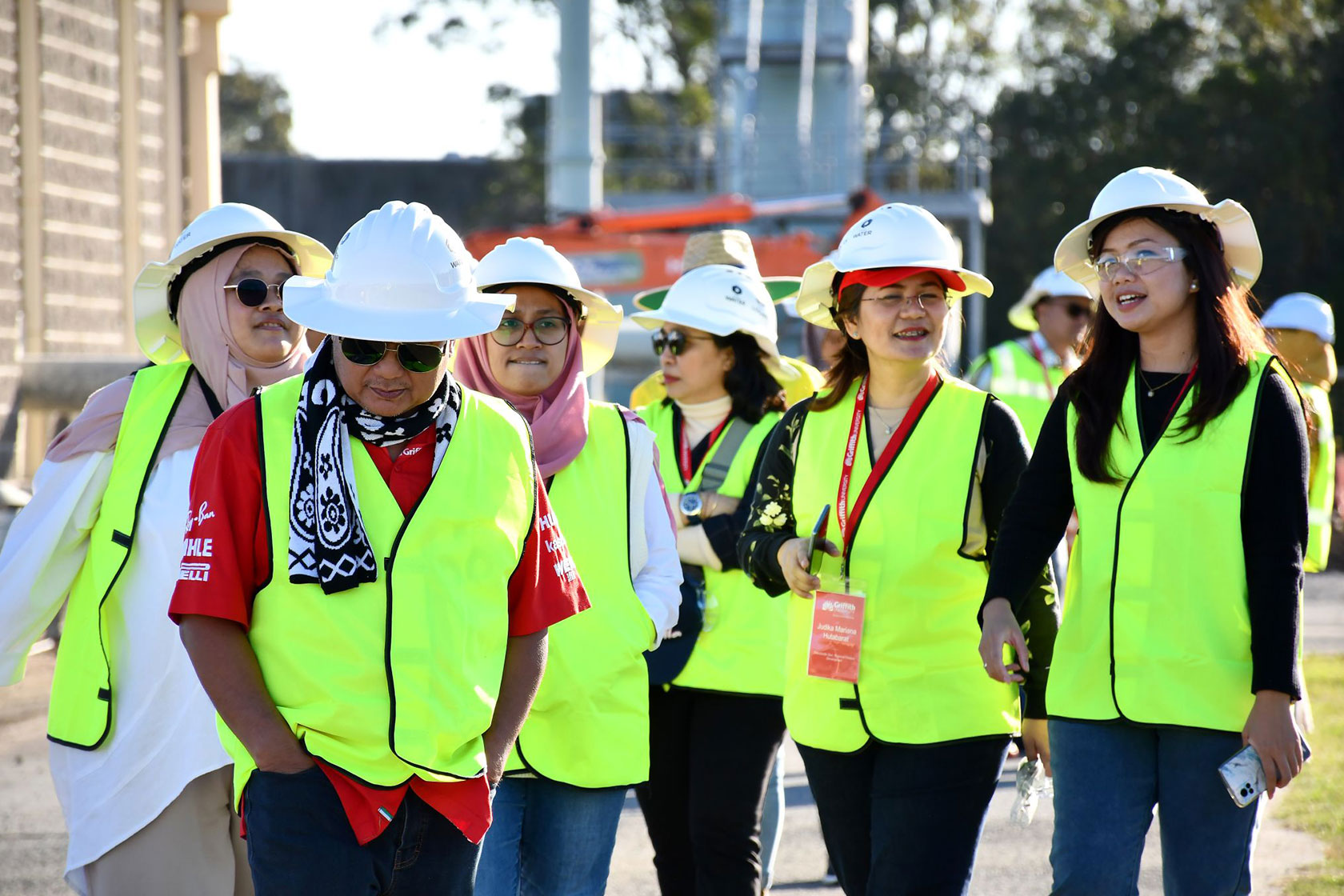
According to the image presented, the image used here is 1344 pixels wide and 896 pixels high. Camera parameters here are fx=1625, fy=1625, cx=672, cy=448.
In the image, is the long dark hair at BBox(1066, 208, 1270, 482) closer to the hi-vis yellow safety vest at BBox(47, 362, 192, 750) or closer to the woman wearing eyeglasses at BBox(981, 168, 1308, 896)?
the woman wearing eyeglasses at BBox(981, 168, 1308, 896)

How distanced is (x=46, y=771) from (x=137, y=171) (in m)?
8.80

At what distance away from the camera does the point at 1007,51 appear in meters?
44.5

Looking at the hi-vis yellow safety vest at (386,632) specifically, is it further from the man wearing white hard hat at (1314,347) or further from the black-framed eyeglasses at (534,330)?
the man wearing white hard hat at (1314,347)

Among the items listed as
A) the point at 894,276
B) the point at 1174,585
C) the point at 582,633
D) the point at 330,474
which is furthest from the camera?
the point at 894,276

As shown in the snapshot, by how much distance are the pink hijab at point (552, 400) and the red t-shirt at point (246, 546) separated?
0.94 m

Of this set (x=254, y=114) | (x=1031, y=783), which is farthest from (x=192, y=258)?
(x=254, y=114)

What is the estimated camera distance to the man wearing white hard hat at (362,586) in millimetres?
2855

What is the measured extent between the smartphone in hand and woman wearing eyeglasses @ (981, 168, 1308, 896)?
0.50 metres

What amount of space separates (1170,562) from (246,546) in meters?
1.99

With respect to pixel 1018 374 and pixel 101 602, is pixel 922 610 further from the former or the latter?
pixel 1018 374

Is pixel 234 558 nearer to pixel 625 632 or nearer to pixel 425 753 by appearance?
pixel 425 753

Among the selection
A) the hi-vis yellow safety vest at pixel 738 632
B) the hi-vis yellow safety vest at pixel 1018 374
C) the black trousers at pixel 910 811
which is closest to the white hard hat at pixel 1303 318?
the hi-vis yellow safety vest at pixel 1018 374

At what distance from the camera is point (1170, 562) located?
3592 mm

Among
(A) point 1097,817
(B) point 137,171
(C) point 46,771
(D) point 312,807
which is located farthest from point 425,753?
(B) point 137,171
